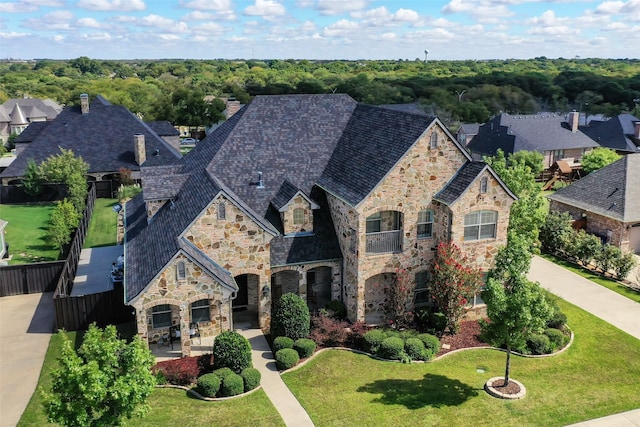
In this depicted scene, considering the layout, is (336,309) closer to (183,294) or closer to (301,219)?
(301,219)

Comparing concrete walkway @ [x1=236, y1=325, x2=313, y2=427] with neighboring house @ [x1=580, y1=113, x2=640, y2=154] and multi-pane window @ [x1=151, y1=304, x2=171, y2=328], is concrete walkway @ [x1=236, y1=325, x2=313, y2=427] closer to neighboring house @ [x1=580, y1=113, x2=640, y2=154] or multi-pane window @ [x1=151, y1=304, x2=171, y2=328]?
multi-pane window @ [x1=151, y1=304, x2=171, y2=328]

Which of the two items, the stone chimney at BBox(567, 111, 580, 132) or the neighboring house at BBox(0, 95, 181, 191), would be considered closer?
the neighboring house at BBox(0, 95, 181, 191)

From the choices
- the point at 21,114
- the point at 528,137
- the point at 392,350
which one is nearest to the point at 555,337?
the point at 392,350

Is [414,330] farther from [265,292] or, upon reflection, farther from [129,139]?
[129,139]

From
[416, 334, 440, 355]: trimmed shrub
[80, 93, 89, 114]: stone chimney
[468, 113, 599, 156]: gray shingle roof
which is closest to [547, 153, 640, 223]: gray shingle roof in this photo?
[416, 334, 440, 355]: trimmed shrub

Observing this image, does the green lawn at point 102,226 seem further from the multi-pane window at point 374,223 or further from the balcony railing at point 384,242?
the balcony railing at point 384,242

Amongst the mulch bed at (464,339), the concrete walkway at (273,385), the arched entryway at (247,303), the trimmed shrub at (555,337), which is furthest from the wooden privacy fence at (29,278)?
the trimmed shrub at (555,337)
